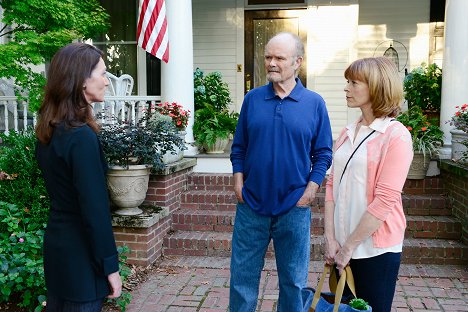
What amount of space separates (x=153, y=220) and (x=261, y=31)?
4.73m

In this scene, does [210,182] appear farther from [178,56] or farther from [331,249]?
[331,249]

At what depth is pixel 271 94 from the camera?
102 inches

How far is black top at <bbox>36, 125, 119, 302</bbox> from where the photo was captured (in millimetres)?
1667

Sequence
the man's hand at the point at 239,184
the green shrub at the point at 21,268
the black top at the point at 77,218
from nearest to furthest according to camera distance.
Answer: the black top at the point at 77,218, the man's hand at the point at 239,184, the green shrub at the point at 21,268

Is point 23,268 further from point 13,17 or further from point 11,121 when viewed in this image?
point 11,121

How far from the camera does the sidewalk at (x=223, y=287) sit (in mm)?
3590

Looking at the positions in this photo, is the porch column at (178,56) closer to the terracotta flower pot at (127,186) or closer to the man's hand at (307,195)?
the terracotta flower pot at (127,186)

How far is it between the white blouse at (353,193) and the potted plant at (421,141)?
11.5 ft

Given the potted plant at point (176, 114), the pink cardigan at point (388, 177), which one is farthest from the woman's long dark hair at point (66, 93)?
the potted plant at point (176, 114)

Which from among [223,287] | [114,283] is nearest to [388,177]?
[114,283]

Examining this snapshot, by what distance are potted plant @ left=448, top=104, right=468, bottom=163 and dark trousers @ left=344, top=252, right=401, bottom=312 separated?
3.34 metres

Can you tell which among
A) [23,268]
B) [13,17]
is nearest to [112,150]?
[23,268]

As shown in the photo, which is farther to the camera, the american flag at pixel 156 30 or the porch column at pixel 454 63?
the american flag at pixel 156 30

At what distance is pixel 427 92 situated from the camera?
6.38 m
